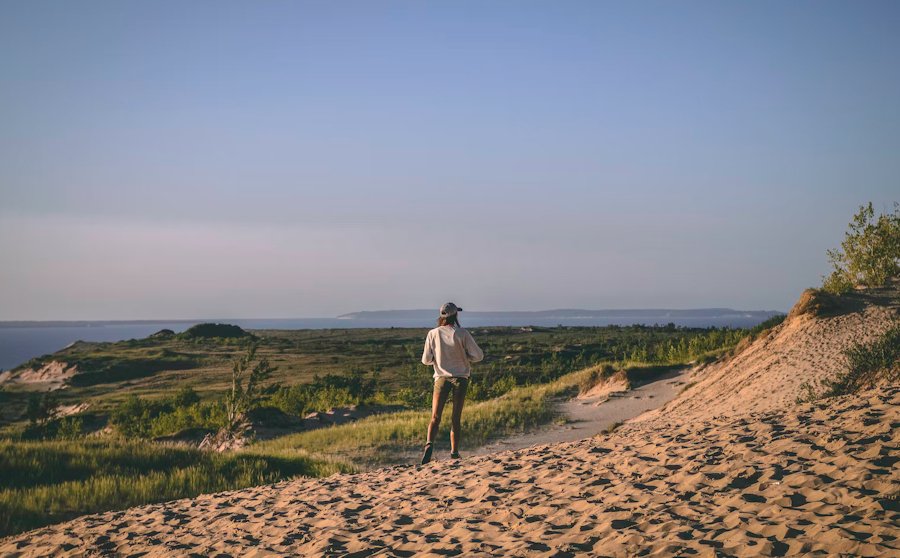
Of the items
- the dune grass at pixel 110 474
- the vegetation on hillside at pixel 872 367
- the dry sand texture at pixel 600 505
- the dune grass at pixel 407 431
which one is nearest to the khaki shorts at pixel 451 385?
the dry sand texture at pixel 600 505

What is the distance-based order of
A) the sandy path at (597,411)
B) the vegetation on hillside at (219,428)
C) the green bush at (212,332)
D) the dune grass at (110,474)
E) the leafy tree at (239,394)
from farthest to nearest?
the green bush at (212,332)
the leafy tree at (239,394)
the sandy path at (597,411)
the vegetation on hillside at (219,428)
the dune grass at (110,474)

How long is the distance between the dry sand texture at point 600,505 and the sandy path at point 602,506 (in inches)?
0.9

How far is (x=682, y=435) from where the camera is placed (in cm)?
1013

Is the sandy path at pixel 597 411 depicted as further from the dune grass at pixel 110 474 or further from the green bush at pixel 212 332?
the green bush at pixel 212 332

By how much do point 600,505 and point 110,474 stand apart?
9.76 m

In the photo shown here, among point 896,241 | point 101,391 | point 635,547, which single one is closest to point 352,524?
point 635,547

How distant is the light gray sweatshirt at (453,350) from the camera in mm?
10609

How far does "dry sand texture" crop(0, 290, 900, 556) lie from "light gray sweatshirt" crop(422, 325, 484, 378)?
147 cm

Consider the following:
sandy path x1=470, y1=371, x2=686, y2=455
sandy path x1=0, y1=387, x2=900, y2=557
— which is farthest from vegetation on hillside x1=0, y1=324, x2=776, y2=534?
sandy path x1=0, y1=387, x2=900, y2=557

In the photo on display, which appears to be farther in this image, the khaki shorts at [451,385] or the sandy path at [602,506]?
the khaki shorts at [451,385]

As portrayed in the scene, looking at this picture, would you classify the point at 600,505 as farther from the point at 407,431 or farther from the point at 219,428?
the point at 219,428

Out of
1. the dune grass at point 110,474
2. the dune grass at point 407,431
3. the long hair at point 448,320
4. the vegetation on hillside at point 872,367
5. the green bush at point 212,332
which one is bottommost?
the dune grass at point 407,431

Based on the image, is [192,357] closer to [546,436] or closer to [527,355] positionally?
[527,355]

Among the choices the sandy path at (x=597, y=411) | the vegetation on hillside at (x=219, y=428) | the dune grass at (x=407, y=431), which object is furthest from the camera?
the sandy path at (x=597, y=411)
